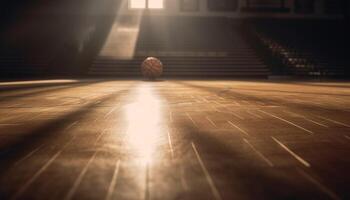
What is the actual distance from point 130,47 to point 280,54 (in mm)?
7736

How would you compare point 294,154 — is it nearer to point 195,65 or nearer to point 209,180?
point 209,180

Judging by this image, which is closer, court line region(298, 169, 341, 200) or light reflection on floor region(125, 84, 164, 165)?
court line region(298, 169, 341, 200)

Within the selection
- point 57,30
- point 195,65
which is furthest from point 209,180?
point 57,30

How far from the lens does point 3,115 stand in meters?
5.15

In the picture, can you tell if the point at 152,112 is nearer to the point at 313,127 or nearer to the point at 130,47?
the point at 313,127

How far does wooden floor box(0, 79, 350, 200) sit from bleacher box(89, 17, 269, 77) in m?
13.0

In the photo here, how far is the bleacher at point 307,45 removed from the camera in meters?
18.5

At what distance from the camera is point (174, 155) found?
2.97 m

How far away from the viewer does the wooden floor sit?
2201 mm

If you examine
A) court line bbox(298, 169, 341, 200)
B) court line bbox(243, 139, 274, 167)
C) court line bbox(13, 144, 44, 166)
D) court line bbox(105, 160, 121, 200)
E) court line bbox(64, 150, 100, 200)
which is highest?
court line bbox(13, 144, 44, 166)

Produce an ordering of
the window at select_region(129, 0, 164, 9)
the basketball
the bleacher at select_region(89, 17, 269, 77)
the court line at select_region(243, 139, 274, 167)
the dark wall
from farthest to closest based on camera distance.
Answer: the window at select_region(129, 0, 164, 9) → the dark wall → the bleacher at select_region(89, 17, 269, 77) → the basketball → the court line at select_region(243, 139, 274, 167)

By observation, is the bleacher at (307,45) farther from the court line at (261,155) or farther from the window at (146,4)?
the court line at (261,155)

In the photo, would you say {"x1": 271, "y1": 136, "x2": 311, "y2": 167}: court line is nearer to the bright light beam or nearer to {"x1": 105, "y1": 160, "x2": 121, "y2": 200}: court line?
{"x1": 105, "y1": 160, "x2": 121, "y2": 200}: court line

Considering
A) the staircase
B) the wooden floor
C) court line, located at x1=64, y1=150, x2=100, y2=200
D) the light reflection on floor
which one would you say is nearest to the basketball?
the staircase
